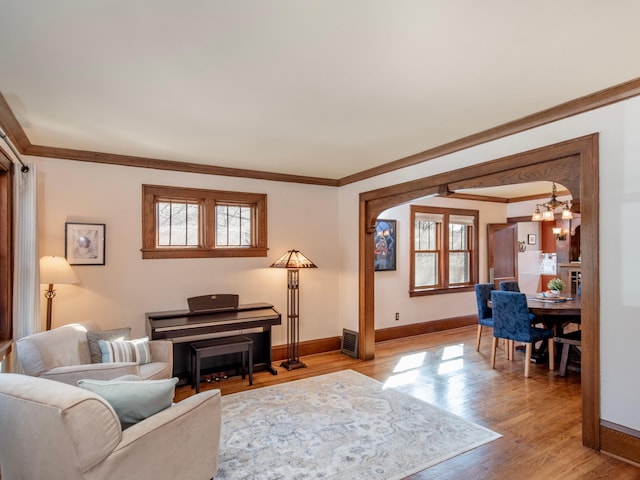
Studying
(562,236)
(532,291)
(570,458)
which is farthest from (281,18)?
(532,291)

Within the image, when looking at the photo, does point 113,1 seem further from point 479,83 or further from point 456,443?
point 456,443

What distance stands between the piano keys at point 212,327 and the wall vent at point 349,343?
1.18 meters

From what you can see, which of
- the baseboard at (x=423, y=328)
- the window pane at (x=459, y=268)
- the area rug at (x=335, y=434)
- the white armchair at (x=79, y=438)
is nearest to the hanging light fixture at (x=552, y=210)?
the window pane at (x=459, y=268)

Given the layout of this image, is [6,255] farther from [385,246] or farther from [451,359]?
[451,359]

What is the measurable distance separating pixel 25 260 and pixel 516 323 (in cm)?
513

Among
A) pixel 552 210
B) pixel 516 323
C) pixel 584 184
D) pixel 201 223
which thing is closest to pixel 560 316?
pixel 516 323

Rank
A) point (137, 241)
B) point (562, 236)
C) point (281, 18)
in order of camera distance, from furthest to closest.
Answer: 1. point (562, 236)
2. point (137, 241)
3. point (281, 18)

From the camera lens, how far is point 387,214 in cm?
625

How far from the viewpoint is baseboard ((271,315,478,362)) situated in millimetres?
5086

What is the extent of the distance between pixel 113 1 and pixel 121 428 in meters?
1.92

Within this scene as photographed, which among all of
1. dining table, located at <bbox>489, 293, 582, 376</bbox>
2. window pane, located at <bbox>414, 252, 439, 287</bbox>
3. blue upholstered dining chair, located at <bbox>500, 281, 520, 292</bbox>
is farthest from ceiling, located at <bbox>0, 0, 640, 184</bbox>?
window pane, located at <bbox>414, 252, 439, 287</bbox>

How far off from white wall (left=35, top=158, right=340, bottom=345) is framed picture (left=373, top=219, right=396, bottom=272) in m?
0.96

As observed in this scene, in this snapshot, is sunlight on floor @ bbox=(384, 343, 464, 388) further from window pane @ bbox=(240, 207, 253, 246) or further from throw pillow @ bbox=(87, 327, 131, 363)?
throw pillow @ bbox=(87, 327, 131, 363)

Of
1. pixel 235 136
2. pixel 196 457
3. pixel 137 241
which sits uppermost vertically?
pixel 235 136
